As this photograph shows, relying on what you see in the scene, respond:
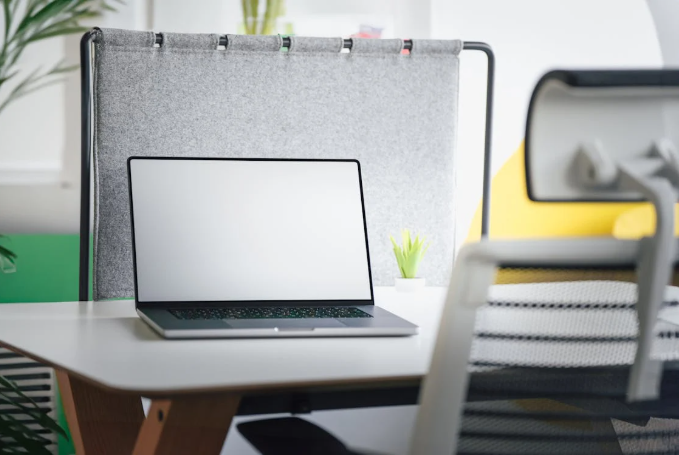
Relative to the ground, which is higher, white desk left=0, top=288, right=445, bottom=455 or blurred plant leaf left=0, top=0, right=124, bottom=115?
blurred plant leaf left=0, top=0, right=124, bottom=115

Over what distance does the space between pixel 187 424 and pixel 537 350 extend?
1.23ft

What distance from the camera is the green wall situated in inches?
82.7

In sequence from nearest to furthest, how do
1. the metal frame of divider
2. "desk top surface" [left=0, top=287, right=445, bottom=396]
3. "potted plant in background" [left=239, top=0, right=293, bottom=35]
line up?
1. "desk top surface" [left=0, top=287, right=445, bottom=396]
2. the metal frame of divider
3. "potted plant in background" [left=239, top=0, right=293, bottom=35]

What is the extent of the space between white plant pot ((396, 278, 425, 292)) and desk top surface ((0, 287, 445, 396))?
31 centimetres

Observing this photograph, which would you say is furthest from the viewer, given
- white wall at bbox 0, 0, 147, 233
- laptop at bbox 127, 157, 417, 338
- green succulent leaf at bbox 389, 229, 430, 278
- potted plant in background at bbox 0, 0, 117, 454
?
white wall at bbox 0, 0, 147, 233

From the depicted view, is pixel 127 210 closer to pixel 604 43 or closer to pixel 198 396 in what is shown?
pixel 198 396

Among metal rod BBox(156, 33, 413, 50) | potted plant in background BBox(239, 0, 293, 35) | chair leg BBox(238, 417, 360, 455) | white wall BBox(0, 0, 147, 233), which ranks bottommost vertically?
chair leg BBox(238, 417, 360, 455)

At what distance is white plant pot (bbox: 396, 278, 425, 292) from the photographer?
1477mm

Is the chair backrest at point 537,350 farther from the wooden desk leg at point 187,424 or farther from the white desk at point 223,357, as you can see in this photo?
the wooden desk leg at point 187,424

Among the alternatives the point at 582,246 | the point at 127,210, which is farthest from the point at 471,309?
the point at 127,210

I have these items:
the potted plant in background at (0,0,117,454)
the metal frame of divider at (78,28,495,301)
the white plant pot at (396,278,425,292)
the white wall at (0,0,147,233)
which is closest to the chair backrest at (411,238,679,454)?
the white plant pot at (396,278,425,292)

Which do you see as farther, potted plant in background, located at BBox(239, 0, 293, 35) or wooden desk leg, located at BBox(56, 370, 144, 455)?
potted plant in background, located at BBox(239, 0, 293, 35)

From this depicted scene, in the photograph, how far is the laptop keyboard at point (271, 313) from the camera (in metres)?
1.08

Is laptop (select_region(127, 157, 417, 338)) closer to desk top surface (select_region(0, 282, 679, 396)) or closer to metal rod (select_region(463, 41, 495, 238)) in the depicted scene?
desk top surface (select_region(0, 282, 679, 396))
